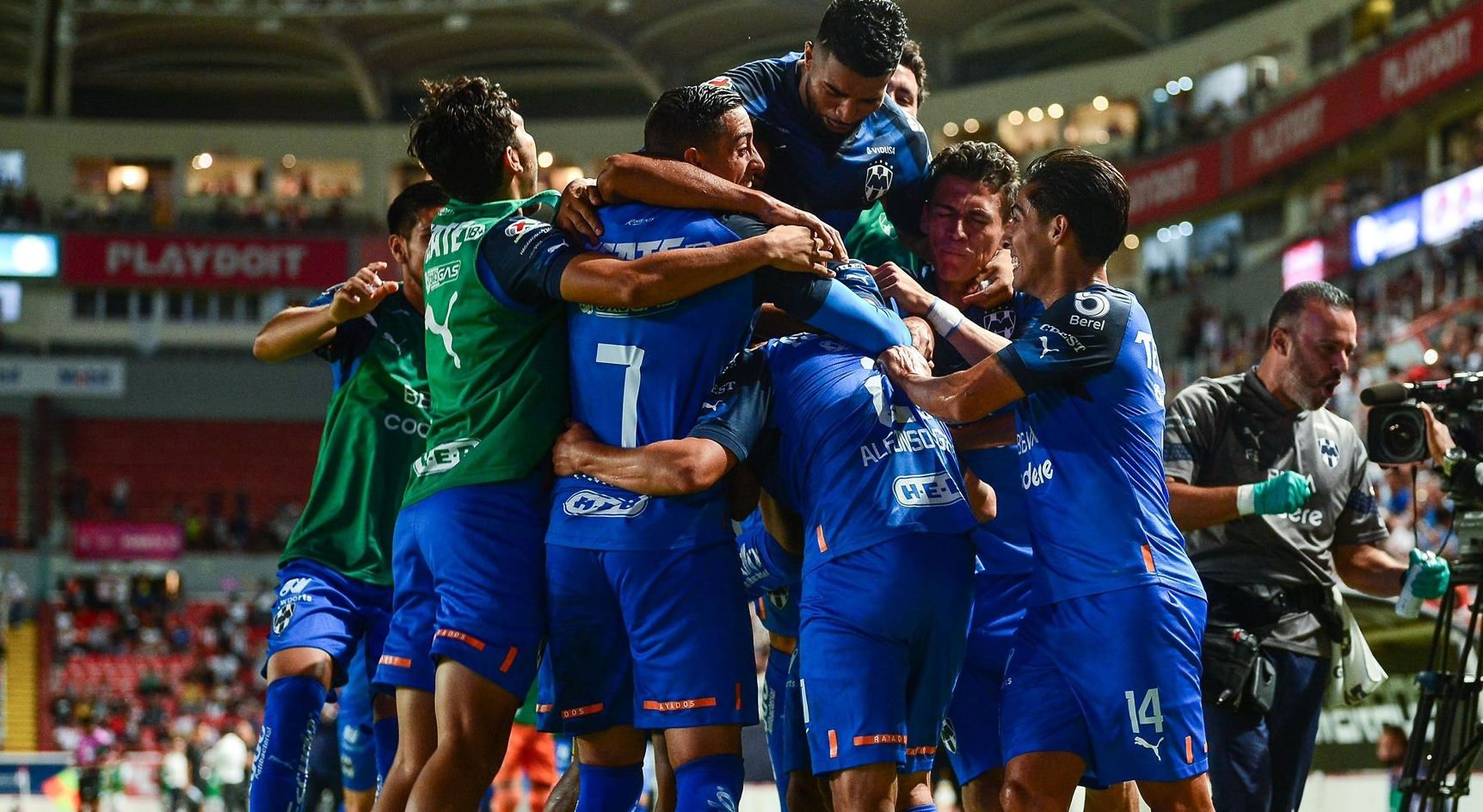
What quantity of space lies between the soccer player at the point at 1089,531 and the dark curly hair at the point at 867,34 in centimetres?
84

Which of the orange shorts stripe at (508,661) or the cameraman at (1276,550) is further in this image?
the cameraman at (1276,550)

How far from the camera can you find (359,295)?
5691mm

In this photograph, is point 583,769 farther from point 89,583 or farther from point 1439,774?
point 89,583

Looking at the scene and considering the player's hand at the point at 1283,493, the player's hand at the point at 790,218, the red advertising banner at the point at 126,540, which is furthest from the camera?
the red advertising banner at the point at 126,540

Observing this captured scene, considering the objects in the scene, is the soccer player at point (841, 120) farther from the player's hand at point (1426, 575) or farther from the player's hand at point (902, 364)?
the player's hand at point (1426, 575)

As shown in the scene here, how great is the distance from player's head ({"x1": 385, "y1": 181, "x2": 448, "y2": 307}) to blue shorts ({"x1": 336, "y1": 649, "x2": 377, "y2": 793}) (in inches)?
60.1

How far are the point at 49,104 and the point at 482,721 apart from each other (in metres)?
44.6

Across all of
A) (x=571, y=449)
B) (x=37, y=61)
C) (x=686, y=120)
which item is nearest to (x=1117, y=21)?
(x=37, y=61)

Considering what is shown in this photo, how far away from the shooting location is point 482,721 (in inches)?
179

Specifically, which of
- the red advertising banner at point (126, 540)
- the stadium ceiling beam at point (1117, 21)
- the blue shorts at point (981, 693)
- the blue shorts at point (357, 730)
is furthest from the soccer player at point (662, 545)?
the stadium ceiling beam at point (1117, 21)

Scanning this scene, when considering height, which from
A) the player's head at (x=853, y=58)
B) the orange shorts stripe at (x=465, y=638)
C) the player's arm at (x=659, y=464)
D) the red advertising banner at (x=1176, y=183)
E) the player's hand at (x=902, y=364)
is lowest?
the orange shorts stripe at (x=465, y=638)

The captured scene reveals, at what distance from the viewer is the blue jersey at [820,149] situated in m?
5.67

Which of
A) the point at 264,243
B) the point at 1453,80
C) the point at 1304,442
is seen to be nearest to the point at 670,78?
the point at 264,243

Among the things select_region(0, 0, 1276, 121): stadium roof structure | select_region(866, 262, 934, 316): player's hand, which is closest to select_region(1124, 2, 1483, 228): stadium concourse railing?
select_region(0, 0, 1276, 121): stadium roof structure
